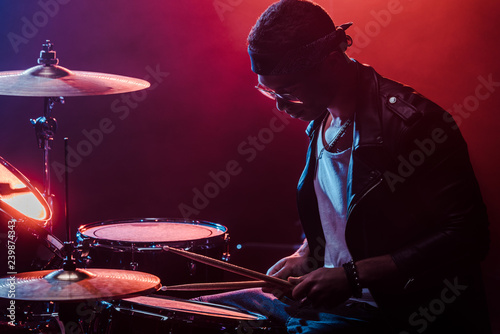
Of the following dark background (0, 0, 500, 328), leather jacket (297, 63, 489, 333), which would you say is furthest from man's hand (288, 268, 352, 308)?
dark background (0, 0, 500, 328)

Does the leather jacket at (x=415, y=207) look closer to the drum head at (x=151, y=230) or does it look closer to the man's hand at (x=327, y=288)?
the man's hand at (x=327, y=288)

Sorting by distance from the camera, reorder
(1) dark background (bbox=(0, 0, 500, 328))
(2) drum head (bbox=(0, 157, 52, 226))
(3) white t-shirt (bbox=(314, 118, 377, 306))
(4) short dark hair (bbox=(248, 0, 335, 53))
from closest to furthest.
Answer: (4) short dark hair (bbox=(248, 0, 335, 53)) < (3) white t-shirt (bbox=(314, 118, 377, 306)) < (2) drum head (bbox=(0, 157, 52, 226)) < (1) dark background (bbox=(0, 0, 500, 328))

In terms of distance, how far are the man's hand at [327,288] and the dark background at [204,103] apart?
97.2 inches

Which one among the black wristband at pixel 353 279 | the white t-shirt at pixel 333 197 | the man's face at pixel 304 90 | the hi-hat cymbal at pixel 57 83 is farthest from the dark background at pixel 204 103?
the black wristband at pixel 353 279

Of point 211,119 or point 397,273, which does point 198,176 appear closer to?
point 211,119

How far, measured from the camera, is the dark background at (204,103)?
354 centimetres

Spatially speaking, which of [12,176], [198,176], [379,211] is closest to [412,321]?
[379,211]

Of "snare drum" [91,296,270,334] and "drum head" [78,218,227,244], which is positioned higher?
"drum head" [78,218,227,244]

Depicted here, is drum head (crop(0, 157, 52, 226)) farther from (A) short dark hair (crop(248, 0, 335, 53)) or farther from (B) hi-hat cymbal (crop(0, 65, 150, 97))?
(A) short dark hair (crop(248, 0, 335, 53))

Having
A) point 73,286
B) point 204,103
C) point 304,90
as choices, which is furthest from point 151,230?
point 204,103

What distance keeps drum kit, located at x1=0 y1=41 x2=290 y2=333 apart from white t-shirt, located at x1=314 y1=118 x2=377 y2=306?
266 mm

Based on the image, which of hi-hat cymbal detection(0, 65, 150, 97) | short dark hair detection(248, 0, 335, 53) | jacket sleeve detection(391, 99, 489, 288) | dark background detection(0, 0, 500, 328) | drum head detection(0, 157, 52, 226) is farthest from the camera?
dark background detection(0, 0, 500, 328)

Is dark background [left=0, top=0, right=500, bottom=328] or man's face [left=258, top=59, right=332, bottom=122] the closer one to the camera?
man's face [left=258, top=59, right=332, bottom=122]

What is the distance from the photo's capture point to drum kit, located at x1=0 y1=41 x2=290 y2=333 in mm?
1530
